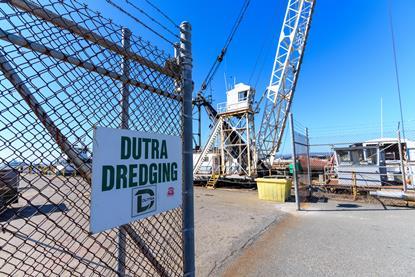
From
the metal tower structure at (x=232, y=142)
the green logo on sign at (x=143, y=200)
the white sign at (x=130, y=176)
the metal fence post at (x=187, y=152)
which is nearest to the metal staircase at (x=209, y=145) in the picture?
the metal tower structure at (x=232, y=142)

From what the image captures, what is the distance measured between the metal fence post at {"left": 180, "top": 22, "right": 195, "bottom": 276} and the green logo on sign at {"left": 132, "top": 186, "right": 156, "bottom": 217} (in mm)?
392

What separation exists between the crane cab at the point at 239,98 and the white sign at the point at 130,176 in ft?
47.4

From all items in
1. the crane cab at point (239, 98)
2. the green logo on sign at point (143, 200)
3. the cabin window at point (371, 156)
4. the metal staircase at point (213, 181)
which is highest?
the crane cab at point (239, 98)

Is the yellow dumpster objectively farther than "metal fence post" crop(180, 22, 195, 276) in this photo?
Yes

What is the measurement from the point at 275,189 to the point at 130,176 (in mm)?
8589

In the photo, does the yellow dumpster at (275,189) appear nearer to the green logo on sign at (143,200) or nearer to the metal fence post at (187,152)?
the metal fence post at (187,152)

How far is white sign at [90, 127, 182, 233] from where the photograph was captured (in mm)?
1314

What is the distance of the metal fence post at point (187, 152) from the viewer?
1.92 metres

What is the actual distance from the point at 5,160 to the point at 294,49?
1848 centimetres

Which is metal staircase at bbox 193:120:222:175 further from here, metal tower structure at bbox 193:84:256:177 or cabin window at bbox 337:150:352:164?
cabin window at bbox 337:150:352:164

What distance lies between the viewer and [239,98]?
54.5 ft

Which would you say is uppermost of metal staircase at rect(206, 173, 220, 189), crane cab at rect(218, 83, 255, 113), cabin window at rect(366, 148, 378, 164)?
crane cab at rect(218, 83, 255, 113)

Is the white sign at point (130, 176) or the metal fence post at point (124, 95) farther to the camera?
→ the metal fence post at point (124, 95)

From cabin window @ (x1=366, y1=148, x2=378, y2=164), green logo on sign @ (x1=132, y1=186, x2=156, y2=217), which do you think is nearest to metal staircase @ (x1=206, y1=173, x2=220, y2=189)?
cabin window @ (x1=366, y1=148, x2=378, y2=164)
